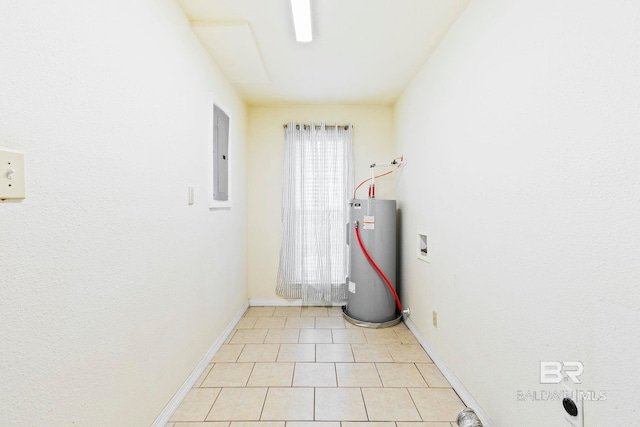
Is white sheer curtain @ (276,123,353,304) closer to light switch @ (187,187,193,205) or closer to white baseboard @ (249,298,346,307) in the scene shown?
white baseboard @ (249,298,346,307)

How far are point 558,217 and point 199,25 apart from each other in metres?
Result: 2.23

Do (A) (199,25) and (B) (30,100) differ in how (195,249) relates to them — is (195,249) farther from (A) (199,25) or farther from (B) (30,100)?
(A) (199,25)

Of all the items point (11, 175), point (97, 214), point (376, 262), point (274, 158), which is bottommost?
point (376, 262)

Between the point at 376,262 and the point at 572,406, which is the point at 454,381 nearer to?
the point at 572,406

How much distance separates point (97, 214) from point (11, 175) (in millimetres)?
335

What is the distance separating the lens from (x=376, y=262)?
2.90m

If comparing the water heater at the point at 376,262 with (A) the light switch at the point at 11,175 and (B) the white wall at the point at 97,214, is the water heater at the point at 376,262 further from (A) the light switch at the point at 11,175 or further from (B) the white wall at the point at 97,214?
(A) the light switch at the point at 11,175

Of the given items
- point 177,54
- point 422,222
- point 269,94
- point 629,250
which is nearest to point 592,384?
point 629,250

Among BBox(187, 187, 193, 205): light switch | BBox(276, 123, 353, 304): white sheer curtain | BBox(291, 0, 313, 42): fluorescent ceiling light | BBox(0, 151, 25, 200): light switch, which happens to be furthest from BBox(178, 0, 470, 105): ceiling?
BBox(0, 151, 25, 200): light switch

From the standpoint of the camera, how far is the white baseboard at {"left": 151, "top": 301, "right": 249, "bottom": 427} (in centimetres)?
157

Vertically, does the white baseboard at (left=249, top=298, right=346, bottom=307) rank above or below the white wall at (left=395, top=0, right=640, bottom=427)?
below

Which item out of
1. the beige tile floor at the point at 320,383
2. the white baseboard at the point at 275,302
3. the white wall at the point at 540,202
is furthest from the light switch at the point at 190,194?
the white baseboard at the point at 275,302

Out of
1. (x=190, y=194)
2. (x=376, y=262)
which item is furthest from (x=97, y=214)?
(x=376, y=262)

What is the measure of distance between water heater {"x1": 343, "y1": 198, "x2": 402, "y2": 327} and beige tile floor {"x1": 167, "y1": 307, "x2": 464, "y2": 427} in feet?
0.53
